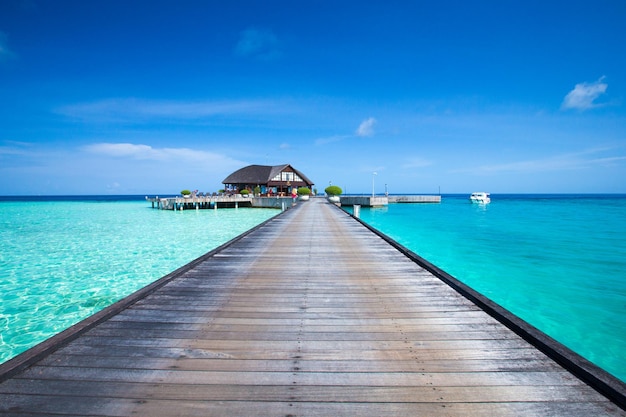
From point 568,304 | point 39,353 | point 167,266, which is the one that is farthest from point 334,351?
point 167,266

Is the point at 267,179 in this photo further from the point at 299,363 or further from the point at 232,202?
the point at 299,363

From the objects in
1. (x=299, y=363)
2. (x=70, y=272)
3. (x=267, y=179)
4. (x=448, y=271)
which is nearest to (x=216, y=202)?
(x=267, y=179)

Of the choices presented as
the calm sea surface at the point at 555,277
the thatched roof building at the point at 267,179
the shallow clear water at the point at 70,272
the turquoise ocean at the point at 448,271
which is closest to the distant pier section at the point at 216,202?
the thatched roof building at the point at 267,179

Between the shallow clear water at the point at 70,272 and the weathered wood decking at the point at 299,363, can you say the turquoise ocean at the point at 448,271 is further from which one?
the weathered wood decking at the point at 299,363

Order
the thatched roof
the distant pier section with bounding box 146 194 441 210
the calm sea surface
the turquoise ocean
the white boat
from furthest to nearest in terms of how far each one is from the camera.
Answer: the white boat < the thatched roof < the distant pier section with bounding box 146 194 441 210 < the turquoise ocean < the calm sea surface

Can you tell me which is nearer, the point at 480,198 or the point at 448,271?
the point at 448,271

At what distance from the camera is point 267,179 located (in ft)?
191

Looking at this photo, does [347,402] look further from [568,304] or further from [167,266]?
[167,266]

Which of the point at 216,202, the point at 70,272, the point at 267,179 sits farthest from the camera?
the point at 267,179

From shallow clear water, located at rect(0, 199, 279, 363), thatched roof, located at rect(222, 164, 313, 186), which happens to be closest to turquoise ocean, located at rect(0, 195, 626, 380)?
shallow clear water, located at rect(0, 199, 279, 363)

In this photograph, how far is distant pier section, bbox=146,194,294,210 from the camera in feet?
154

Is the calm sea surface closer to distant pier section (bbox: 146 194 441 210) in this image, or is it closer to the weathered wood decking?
the weathered wood decking

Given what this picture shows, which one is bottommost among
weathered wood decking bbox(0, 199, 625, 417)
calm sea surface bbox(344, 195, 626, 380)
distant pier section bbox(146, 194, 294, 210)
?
calm sea surface bbox(344, 195, 626, 380)

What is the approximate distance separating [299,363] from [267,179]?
56111 mm
